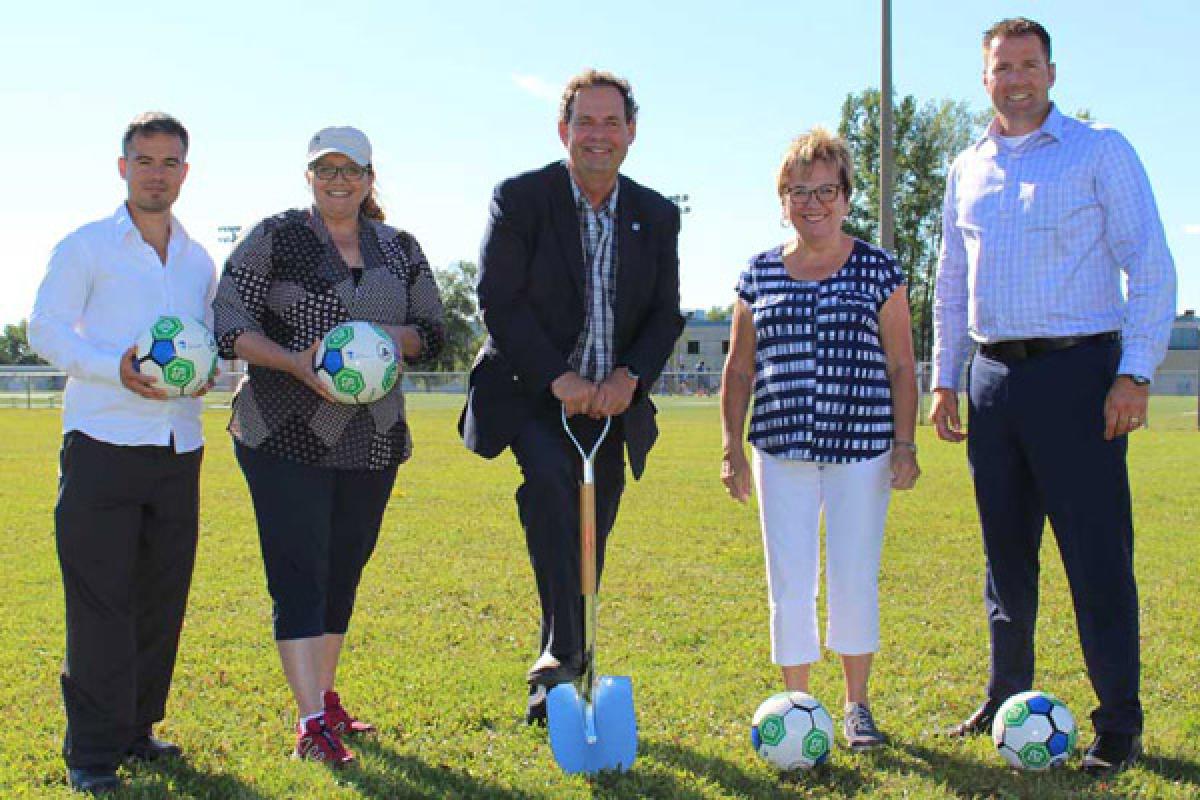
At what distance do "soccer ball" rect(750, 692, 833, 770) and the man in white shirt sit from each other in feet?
7.25

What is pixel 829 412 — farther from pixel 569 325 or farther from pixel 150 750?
pixel 150 750

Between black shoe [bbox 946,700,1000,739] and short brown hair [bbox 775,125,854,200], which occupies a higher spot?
short brown hair [bbox 775,125,854,200]

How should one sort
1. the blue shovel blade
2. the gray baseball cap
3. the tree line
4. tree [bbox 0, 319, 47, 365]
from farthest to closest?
1. tree [bbox 0, 319, 47, 365]
2. the tree line
3. the gray baseball cap
4. the blue shovel blade

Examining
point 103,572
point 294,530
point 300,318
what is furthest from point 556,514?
point 103,572

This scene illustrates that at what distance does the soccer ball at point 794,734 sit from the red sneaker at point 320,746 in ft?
4.92

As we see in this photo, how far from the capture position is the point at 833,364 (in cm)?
444

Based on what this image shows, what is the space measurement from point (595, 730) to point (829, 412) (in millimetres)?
1448

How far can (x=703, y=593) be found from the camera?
24.5 feet

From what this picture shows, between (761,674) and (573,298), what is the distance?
6.81 ft

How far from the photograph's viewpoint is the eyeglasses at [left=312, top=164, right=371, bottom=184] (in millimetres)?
4402

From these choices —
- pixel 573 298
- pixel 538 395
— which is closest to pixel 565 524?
pixel 538 395

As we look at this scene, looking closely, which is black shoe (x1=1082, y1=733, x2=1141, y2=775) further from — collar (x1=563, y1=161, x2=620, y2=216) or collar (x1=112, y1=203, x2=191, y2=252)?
collar (x1=112, y1=203, x2=191, y2=252)

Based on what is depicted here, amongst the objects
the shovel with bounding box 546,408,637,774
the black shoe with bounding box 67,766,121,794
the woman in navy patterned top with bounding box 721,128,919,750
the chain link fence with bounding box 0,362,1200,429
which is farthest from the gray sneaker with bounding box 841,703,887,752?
the chain link fence with bounding box 0,362,1200,429

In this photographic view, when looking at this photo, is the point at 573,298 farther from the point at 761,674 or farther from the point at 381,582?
the point at 381,582
